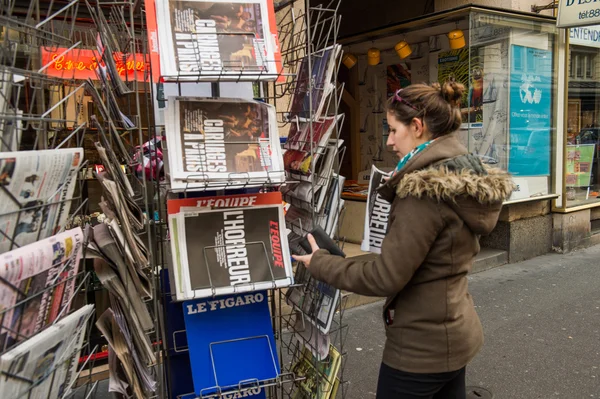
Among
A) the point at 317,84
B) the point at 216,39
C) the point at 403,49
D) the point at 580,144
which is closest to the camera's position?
the point at 216,39

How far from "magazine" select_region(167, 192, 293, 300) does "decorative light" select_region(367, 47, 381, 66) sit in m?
5.49

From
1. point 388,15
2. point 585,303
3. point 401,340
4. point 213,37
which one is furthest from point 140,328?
point 388,15

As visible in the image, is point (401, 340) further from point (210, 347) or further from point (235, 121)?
point (235, 121)

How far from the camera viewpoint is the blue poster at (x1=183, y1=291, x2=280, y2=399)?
2.18 m

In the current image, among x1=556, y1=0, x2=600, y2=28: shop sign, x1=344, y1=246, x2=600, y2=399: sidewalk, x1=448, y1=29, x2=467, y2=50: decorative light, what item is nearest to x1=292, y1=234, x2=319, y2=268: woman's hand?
x1=344, y1=246, x2=600, y2=399: sidewalk

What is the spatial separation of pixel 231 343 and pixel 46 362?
817mm

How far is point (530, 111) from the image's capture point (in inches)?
259

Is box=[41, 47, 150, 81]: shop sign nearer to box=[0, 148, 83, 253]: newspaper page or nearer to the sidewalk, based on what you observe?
box=[0, 148, 83, 253]: newspaper page

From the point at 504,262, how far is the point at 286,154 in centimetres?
483

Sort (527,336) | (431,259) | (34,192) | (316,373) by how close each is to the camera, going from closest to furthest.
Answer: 1. (34,192)
2. (431,259)
3. (316,373)
4. (527,336)

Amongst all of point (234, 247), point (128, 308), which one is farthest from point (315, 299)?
point (128, 308)

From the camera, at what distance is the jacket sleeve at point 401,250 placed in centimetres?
175

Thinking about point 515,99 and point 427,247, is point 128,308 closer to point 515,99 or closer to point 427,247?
point 427,247

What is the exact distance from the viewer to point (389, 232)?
1830mm
